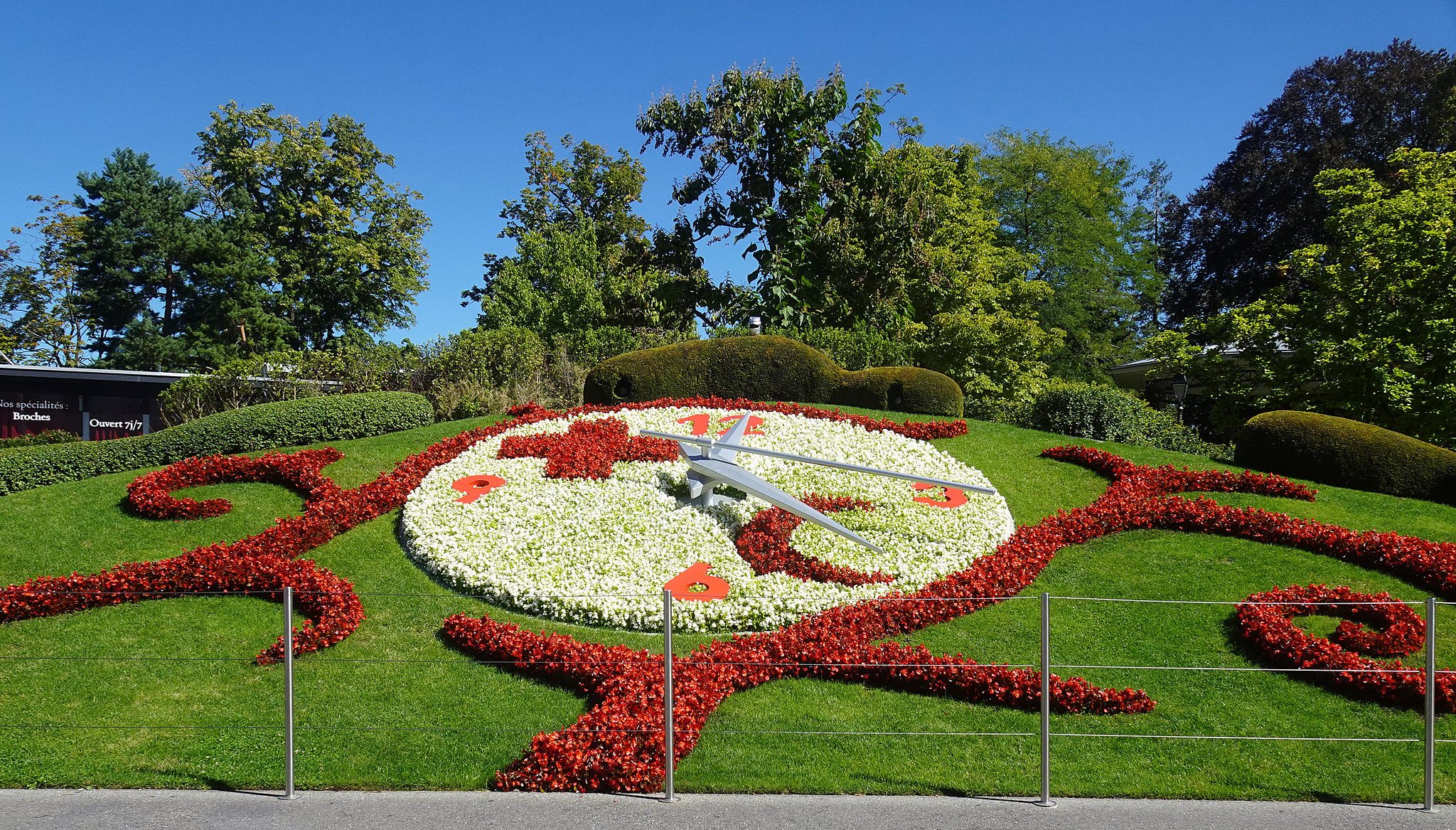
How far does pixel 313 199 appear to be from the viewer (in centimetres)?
3444

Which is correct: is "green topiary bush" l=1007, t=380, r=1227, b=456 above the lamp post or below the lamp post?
below

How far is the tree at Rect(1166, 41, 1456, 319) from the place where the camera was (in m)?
26.1

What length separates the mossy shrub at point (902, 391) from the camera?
15.5 m

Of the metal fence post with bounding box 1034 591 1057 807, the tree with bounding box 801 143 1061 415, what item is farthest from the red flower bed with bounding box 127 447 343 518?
the tree with bounding box 801 143 1061 415

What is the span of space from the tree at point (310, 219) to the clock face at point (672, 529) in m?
26.4

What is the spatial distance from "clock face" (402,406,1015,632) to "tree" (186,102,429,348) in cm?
2641

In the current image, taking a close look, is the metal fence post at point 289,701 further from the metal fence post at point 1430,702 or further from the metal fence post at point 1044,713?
the metal fence post at point 1430,702

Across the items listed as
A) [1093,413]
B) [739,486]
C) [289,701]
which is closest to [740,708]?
[289,701]

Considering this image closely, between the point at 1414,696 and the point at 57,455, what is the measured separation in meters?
16.7

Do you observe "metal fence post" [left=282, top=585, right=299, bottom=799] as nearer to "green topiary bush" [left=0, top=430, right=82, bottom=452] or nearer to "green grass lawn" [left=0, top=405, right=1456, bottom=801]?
"green grass lawn" [left=0, top=405, right=1456, bottom=801]

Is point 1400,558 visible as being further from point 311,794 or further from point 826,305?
point 826,305

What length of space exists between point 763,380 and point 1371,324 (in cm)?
1144

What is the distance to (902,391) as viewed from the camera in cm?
1566

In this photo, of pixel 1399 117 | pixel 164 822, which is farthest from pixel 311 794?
pixel 1399 117
